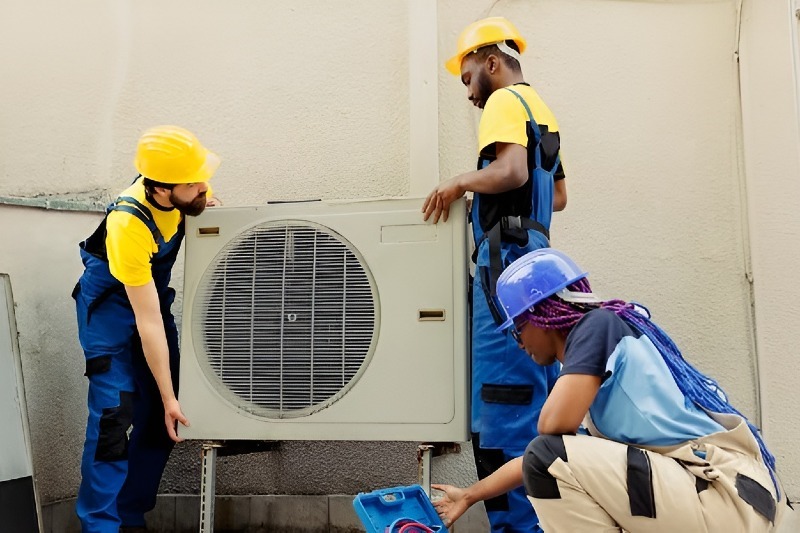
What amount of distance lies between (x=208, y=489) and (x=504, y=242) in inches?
45.7

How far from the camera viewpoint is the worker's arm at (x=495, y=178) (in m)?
2.02

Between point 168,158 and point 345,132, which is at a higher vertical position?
point 345,132

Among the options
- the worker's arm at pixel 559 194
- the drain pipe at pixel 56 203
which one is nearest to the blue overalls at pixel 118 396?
the drain pipe at pixel 56 203

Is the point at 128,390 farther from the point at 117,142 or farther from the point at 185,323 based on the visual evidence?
the point at 117,142

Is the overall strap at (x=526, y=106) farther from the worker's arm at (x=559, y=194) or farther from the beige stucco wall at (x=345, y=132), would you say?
the beige stucco wall at (x=345, y=132)

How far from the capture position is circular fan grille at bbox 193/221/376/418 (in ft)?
6.96

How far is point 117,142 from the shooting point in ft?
9.77

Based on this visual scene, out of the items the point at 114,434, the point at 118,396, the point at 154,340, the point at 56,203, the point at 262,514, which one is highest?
the point at 56,203

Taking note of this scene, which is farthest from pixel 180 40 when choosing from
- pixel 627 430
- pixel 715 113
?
pixel 627 430

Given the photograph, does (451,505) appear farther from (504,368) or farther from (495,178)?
(495,178)

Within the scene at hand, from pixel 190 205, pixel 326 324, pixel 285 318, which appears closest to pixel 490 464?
pixel 326 324

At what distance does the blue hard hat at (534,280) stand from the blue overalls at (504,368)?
0.97 feet

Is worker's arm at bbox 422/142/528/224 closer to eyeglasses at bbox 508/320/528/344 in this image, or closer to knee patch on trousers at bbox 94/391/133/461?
eyeglasses at bbox 508/320/528/344

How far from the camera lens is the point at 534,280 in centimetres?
166
